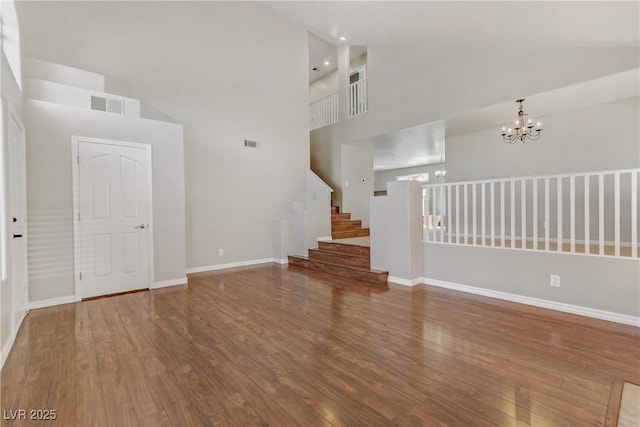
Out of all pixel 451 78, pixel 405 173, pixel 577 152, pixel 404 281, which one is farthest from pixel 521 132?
pixel 405 173

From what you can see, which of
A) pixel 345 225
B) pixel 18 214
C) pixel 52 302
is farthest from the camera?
pixel 345 225

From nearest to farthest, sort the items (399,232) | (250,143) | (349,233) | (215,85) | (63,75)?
(63,75) → (399,232) → (215,85) → (250,143) → (349,233)

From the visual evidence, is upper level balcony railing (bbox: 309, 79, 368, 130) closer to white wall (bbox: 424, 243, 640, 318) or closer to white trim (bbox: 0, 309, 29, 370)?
white wall (bbox: 424, 243, 640, 318)

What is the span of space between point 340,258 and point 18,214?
443 cm

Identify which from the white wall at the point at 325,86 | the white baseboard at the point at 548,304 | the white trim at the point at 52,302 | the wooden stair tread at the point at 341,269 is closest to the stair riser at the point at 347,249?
the wooden stair tread at the point at 341,269

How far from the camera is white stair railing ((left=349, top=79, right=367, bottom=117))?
7547mm

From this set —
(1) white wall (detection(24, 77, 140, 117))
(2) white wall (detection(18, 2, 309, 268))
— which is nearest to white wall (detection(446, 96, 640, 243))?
(2) white wall (detection(18, 2, 309, 268))

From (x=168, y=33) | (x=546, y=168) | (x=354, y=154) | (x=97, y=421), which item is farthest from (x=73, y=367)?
(x=546, y=168)

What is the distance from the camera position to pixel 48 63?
408cm

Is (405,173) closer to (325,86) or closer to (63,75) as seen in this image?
(325,86)

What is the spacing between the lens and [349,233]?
7016mm

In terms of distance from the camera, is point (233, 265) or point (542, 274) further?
point (233, 265)

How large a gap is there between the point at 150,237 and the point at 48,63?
2.70 m

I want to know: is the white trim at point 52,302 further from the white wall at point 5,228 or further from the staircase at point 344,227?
the staircase at point 344,227
